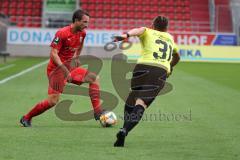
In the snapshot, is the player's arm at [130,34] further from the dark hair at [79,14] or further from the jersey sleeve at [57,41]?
the jersey sleeve at [57,41]

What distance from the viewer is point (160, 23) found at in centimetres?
901

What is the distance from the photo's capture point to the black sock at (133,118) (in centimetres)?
872

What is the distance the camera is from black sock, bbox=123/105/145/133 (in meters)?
8.72

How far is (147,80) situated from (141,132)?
144cm

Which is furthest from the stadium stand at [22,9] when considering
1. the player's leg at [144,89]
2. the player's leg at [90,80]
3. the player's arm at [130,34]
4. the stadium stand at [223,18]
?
the player's arm at [130,34]

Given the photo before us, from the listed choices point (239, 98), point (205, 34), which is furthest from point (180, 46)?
point (239, 98)

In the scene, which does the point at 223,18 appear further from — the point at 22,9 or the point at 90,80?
the point at 90,80

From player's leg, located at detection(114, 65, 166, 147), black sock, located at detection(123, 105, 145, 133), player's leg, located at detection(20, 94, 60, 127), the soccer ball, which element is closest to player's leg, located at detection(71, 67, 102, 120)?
the soccer ball

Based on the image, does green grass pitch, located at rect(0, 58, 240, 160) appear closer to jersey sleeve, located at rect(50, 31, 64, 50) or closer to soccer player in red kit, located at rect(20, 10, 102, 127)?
soccer player in red kit, located at rect(20, 10, 102, 127)

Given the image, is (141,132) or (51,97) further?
(51,97)

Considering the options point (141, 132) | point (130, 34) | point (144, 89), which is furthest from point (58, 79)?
point (130, 34)

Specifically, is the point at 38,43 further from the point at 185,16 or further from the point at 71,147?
the point at 71,147

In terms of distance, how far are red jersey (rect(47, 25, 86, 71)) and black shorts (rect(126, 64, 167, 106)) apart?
1843 mm

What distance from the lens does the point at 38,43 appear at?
3725 cm
